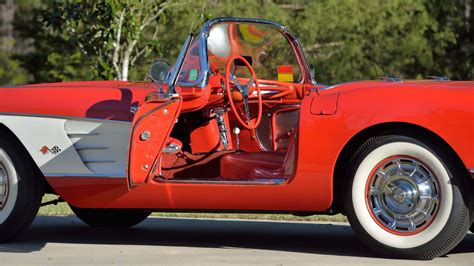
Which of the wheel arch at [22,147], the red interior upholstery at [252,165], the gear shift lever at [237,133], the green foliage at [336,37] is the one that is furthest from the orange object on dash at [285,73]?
the green foliage at [336,37]

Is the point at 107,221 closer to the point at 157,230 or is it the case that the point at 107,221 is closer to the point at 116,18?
the point at 157,230

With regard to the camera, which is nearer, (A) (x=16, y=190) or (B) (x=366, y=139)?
(B) (x=366, y=139)

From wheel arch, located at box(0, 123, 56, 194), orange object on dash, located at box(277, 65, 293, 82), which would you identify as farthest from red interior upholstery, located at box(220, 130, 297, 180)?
wheel arch, located at box(0, 123, 56, 194)

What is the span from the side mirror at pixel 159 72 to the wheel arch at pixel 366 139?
1437 mm

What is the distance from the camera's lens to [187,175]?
253 inches

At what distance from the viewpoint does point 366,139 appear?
5.75 metres


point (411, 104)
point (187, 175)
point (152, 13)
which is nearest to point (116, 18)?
point (152, 13)

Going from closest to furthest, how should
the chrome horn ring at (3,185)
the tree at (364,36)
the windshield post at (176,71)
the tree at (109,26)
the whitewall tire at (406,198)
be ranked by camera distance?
the whitewall tire at (406,198)
the windshield post at (176,71)
the chrome horn ring at (3,185)
the tree at (109,26)
the tree at (364,36)

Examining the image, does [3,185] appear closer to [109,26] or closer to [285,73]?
[285,73]

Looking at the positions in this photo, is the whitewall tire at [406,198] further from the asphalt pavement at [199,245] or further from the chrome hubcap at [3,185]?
the chrome hubcap at [3,185]

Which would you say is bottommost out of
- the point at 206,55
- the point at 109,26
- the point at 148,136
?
the point at 109,26

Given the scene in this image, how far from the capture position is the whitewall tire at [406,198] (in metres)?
5.52

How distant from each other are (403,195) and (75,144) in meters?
2.20

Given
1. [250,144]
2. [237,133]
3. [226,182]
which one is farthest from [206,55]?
[226,182]
